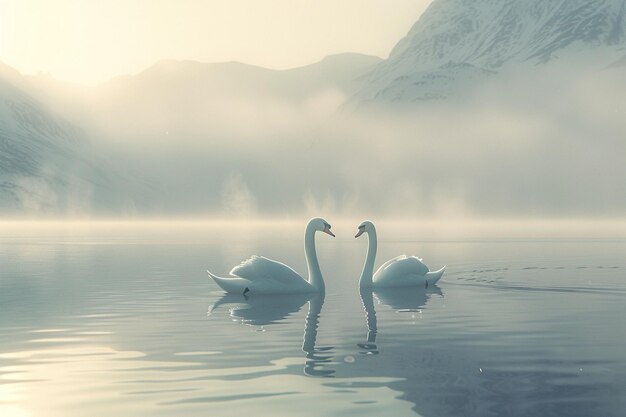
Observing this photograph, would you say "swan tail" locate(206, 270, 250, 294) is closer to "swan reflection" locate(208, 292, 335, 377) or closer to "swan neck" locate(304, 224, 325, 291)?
"swan reflection" locate(208, 292, 335, 377)

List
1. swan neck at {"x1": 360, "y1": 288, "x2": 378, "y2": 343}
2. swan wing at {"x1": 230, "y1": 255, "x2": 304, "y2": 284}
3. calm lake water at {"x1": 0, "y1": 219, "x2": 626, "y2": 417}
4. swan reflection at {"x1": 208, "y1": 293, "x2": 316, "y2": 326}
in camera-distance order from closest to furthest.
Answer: calm lake water at {"x1": 0, "y1": 219, "x2": 626, "y2": 417}, swan neck at {"x1": 360, "y1": 288, "x2": 378, "y2": 343}, swan reflection at {"x1": 208, "y1": 293, "x2": 316, "y2": 326}, swan wing at {"x1": 230, "y1": 255, "x2": 304, "y2": 284}

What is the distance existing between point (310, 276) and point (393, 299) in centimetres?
355

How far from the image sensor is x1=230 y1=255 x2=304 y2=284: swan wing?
3656 cm

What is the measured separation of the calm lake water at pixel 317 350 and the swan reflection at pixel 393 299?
0.33 ft

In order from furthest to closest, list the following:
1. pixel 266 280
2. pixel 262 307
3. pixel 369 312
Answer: pixel 266 280 < pixel 262 307 < pixel 369 312

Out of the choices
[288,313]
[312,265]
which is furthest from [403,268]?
[288,313]

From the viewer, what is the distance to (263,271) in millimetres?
36594

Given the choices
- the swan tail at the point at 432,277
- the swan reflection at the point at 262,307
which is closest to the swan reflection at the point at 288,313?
the swan reflection at the point at 262,307

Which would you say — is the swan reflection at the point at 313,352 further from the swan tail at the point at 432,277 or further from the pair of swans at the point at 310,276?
the swan tail at the point at 432,277

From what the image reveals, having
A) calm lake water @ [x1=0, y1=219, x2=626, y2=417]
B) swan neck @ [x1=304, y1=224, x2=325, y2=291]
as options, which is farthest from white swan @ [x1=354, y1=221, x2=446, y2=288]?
swan neck @ [x1=304, y1=224, x2=325, y2=291]

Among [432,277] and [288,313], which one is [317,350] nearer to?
[288,313]

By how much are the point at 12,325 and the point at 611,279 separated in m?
28.4

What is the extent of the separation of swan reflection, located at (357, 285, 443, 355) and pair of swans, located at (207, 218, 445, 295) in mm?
329

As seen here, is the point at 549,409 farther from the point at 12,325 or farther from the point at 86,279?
the point at 86,279
